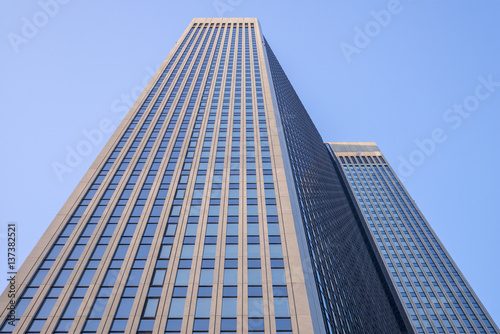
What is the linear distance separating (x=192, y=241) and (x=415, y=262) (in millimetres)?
72782

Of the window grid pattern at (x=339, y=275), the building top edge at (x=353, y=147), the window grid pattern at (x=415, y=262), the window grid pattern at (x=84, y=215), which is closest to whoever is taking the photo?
the window grid pattern at (x=84, y=215)

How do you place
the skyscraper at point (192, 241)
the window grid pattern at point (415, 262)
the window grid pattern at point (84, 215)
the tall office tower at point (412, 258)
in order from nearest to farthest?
the skyscraper at point (192, 241), the window grid pattern at point (84, 215), the window grid pattern at point (415, 262), the tall office tower at point (412, 258)

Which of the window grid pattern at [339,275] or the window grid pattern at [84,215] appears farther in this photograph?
the window grid pattern at [339,275]

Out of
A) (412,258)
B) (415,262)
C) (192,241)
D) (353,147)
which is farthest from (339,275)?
(353,147)

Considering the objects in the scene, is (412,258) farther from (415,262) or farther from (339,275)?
(339,275)

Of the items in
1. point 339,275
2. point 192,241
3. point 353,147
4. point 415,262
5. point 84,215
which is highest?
point 353,147

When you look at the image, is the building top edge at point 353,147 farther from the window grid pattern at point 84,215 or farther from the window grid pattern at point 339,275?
the window grid pattern at point 84,215

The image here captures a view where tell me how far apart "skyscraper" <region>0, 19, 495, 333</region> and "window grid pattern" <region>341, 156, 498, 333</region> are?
60.2 ft

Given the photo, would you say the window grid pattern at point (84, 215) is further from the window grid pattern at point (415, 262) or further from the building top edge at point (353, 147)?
the building top edge at point (353, 147)

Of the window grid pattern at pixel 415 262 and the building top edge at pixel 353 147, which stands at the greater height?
the building top edge at pixel 353 147

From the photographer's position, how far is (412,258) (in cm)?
8731

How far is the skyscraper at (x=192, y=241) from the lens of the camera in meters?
25.8

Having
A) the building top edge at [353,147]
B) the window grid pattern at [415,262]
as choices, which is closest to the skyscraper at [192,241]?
the window grid pattern at [415,262]

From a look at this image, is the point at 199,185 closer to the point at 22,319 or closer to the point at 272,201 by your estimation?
the point at 272,201
